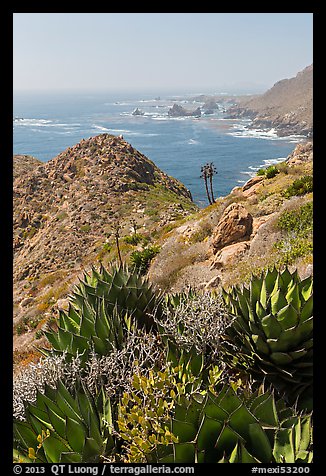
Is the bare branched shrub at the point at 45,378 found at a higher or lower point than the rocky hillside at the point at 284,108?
lower

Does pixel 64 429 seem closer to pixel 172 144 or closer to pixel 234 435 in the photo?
pixel 234 435

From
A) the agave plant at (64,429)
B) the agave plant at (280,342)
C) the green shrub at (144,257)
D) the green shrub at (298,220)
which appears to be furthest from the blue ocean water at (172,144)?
the agave plant at (64,429)

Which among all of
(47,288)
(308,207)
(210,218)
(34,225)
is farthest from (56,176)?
(308,207)

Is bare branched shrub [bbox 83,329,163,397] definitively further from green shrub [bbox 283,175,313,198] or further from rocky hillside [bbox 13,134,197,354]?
rocky hillside [bbox 13,134,197,354]

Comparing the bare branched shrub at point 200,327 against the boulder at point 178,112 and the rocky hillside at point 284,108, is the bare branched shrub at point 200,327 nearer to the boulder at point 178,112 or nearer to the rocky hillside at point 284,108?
the rocky hillside at point 284,108

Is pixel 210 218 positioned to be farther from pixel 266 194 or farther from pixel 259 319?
pixel 259 319

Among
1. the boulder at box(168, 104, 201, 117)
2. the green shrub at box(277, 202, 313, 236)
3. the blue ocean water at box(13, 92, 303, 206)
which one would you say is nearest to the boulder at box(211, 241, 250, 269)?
the green shrub at box(277, 202, 313, 236)

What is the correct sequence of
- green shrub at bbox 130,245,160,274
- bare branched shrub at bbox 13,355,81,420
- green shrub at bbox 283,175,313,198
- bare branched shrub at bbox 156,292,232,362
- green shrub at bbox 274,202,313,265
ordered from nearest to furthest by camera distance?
1. bare branched shrub at bbox 13,355,81,420
2. bare branched shrub at bbox 156,292,232,362
3. green shrub at bbox 274,202,313,265
4. green shrub at bbox 283,175,313,198
5. green shrub at bbox 130,245,160,274
